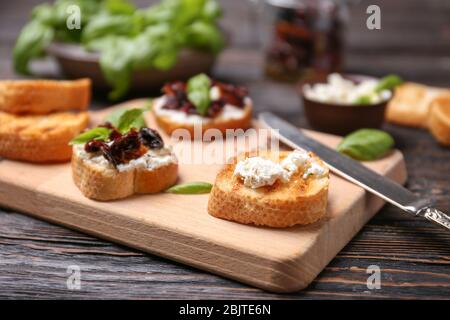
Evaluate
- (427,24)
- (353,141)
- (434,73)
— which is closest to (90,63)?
(353,141)

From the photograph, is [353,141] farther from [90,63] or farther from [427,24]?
[427,24]

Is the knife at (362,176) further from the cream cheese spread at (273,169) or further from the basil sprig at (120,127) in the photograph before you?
the basil sprig at (120,127)

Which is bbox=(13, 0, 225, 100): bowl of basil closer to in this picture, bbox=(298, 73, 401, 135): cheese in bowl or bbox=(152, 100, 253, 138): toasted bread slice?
bbox=(152, 100, 253, 138): toasted bread slice

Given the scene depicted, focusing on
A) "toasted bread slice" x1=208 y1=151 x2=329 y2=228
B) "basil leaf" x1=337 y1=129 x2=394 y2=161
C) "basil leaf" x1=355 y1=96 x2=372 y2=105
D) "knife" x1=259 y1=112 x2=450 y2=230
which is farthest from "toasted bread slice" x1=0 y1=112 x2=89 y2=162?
"basil leaf" x1=355 y1=96 x2=372 y2=105

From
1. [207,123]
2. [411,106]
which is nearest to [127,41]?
[207,123]

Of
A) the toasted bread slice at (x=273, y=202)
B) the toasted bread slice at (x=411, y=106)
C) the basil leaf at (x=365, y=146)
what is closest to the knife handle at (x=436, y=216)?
the toasted bread slice at (x=273, y=202)
